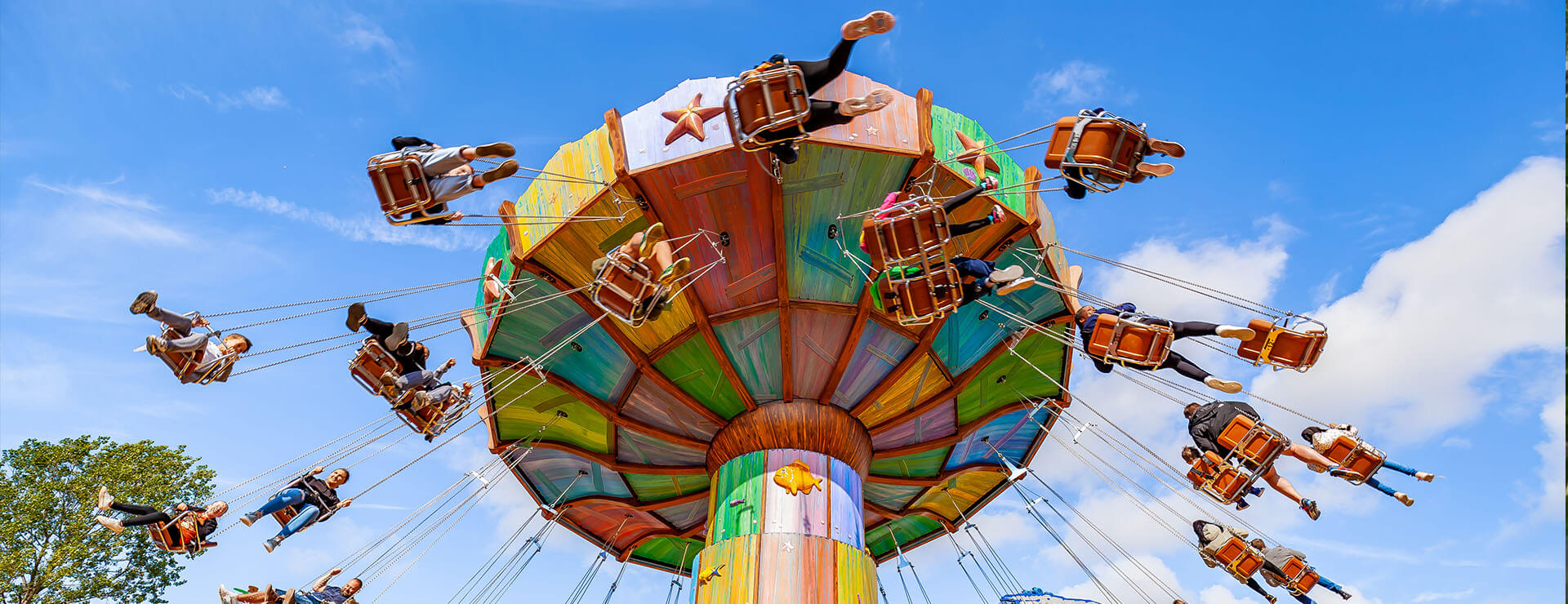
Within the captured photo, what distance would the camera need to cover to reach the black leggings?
1084 cm

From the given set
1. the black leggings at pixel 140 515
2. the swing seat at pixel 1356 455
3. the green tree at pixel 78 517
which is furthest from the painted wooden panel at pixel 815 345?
the green tree at pixel 78 517

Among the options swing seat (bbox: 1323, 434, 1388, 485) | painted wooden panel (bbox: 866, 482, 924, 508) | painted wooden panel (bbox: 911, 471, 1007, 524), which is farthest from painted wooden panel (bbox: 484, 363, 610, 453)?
swing seat (bbox: 1323, 434, 1388, 485)

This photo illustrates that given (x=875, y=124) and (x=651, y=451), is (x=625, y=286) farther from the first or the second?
(x=651, y=451)

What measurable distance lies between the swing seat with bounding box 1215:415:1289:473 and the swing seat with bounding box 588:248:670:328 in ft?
25.6

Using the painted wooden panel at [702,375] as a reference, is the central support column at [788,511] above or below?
below

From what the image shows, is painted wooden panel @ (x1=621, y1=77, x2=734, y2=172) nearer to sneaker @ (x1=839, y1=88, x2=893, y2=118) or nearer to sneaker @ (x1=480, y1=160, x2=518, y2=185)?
sneaker @ (x1=480, y1=160, x2=518, y2=185)

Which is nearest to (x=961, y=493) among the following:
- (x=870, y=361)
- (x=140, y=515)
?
(x=870, y=361)

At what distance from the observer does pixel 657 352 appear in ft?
45.4

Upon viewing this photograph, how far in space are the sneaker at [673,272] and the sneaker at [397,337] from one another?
3.67 metres

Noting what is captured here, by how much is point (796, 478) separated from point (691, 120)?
5565 mm

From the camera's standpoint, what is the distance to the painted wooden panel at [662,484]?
1662 centimetres

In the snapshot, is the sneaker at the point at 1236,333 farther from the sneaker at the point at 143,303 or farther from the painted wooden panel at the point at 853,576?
the sneaker at the point at 143,303

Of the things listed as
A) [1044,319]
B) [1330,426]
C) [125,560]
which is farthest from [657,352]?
[125,560]

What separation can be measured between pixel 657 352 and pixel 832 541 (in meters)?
3.81
